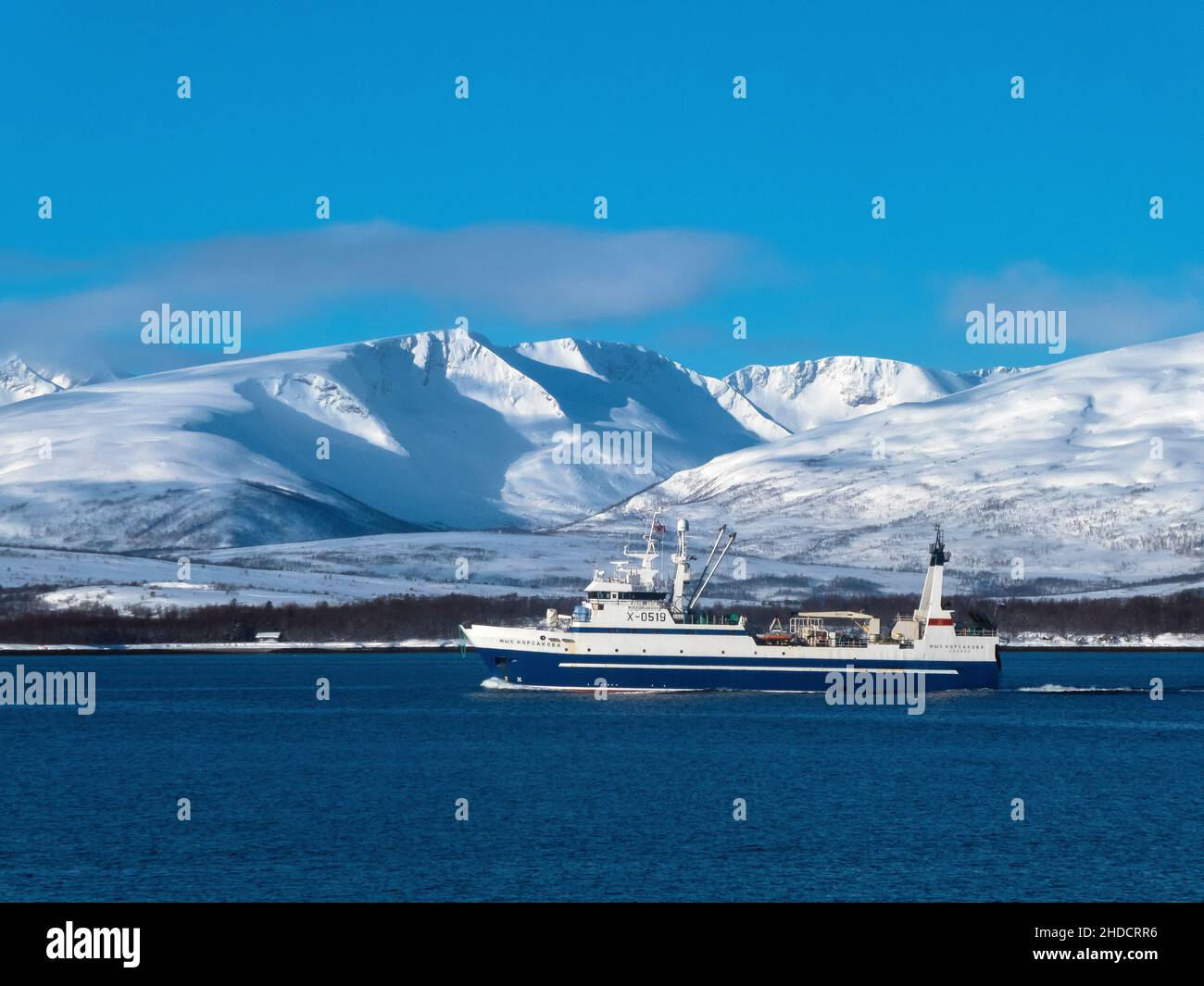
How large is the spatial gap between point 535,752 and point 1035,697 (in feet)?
173

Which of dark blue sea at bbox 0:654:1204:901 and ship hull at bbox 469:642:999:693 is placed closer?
dark blue sea at bbox 0:654:1204:901

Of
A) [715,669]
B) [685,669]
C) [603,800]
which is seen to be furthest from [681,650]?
[603,800]

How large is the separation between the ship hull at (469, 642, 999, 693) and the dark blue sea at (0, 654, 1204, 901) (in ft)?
6.28

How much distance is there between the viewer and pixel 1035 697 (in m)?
119

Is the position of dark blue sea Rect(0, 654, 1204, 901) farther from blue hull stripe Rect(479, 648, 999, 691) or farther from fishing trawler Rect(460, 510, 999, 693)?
fishing trawler Rect(460, 510, 999, 693)

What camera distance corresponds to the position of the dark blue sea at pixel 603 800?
156 ft

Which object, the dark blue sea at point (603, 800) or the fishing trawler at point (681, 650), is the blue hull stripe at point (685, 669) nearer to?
the fishing trawler at point (681, 650)

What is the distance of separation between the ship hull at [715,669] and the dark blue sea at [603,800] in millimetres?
1913

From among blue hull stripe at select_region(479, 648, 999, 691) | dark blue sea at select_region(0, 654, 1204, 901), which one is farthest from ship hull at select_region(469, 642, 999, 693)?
dark blue sea at select_region(0, 654, 1204, 901)

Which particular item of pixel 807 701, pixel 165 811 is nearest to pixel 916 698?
pixel 807 701

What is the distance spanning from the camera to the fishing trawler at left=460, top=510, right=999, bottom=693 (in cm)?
10881

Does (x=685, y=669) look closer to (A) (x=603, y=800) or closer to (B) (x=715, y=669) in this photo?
(B) (x=715, y=669)
